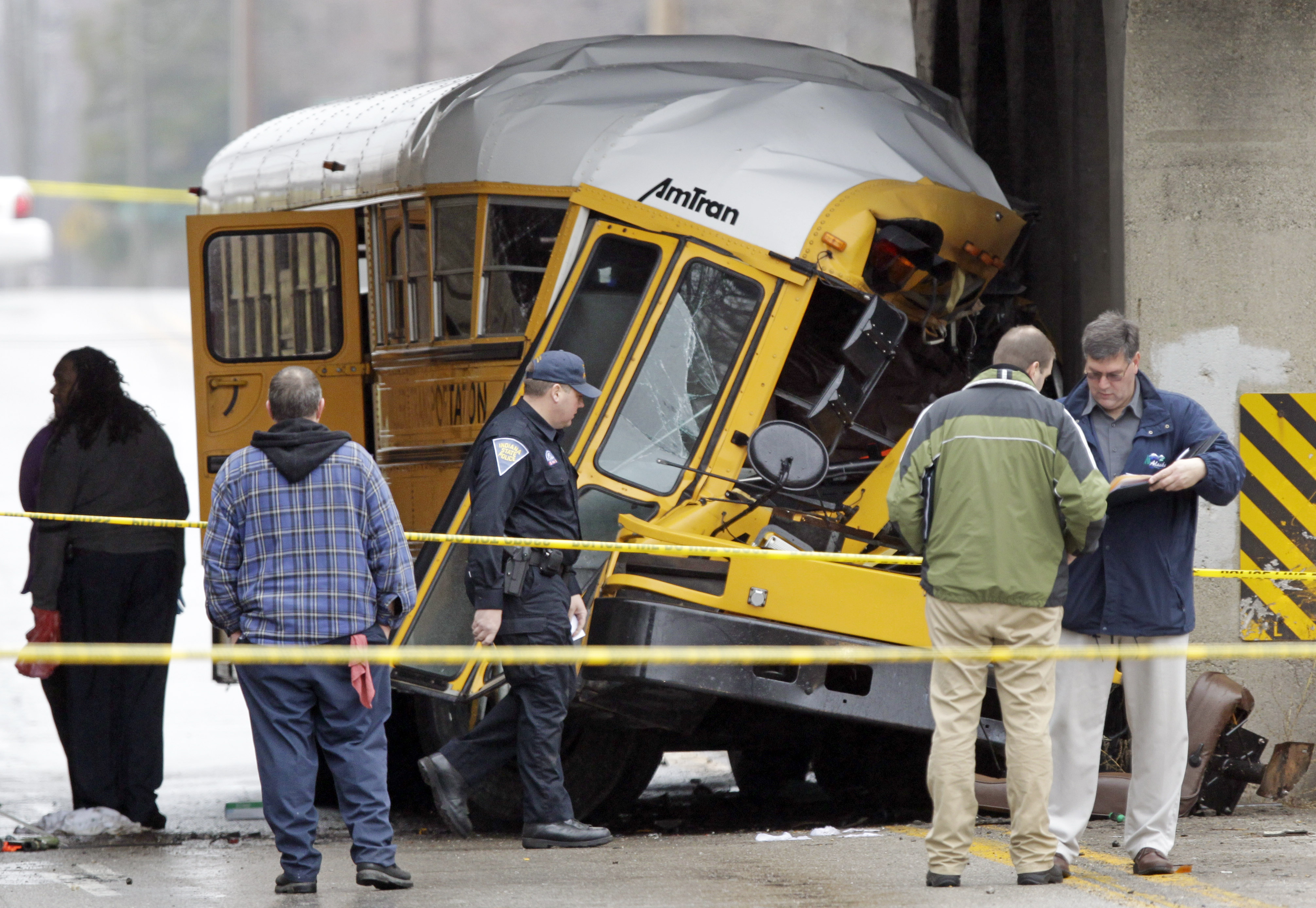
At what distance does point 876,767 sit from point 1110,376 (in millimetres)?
3489

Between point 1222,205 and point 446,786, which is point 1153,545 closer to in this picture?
point 1222,205

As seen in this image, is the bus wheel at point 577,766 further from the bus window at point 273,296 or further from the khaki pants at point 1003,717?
the bus window at point 273,296

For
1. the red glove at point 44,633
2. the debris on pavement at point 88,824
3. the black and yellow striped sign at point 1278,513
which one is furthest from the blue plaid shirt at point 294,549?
the black and yellow striped sign at point 1278,513

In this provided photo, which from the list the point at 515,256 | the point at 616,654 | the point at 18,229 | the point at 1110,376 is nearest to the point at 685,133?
the point at 515,256

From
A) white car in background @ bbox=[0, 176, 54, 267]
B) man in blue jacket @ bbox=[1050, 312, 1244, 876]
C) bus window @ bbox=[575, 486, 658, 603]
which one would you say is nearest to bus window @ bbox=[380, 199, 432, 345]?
bus window @ bbox=[575, 486, 658, 603]

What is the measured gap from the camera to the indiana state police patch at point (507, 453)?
646 cm

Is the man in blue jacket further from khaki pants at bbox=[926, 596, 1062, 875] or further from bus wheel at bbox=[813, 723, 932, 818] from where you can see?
bus wheel at bbox=[813, 723, 932, 818]

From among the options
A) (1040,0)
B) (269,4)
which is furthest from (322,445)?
(269,4)

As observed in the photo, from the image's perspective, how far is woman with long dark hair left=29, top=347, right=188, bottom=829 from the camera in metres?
7.81

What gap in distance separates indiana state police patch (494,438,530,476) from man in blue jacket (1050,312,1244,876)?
2003 millimetres

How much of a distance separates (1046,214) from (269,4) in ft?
128

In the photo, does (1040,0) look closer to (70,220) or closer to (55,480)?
(55,480)

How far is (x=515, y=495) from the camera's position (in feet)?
21.3

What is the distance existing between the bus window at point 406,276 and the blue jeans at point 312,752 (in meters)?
3.07
